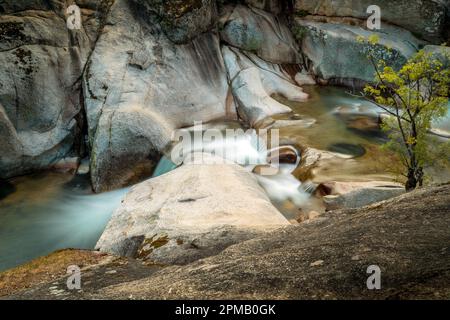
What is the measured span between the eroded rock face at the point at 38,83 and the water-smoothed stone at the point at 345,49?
14927 mm

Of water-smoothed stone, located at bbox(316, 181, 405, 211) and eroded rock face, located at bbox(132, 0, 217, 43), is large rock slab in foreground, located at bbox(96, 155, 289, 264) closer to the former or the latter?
water-smoothed stone, located at bbox(316, 181, 405, 211)

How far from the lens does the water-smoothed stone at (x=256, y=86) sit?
69.8ft

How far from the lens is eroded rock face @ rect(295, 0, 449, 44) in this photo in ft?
87.6

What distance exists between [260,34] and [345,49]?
5948 millimetres

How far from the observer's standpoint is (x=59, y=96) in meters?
18.6

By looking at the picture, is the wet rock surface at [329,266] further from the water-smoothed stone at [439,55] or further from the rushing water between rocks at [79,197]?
the water-smoothed stone at [439,55]

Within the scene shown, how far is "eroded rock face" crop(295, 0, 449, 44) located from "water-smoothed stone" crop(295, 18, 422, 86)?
A: 0.70 metres

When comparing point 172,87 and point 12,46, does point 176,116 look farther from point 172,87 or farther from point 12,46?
point 12,46

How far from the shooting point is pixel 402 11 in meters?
27.0

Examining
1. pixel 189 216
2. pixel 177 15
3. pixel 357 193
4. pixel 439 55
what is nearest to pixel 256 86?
pixel 177 15

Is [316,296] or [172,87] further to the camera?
[172,87]

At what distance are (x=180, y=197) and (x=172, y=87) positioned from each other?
9.67m

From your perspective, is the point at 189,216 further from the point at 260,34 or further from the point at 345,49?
the point at 345,49

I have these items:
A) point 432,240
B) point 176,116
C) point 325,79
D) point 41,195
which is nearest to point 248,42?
point 325,79
